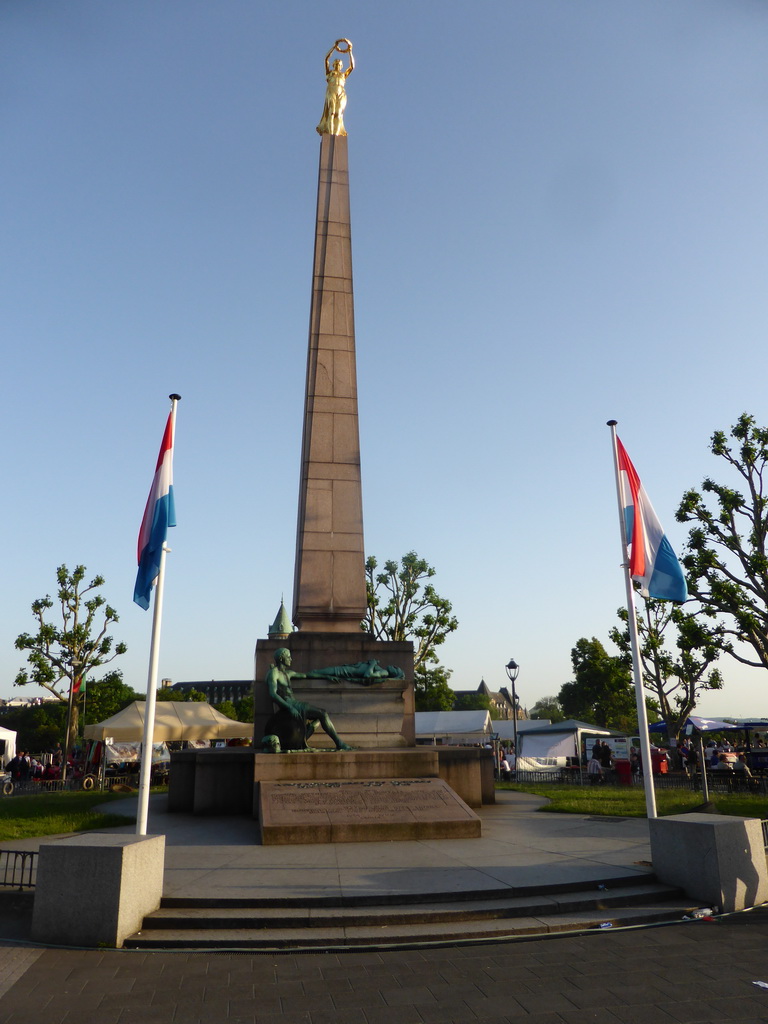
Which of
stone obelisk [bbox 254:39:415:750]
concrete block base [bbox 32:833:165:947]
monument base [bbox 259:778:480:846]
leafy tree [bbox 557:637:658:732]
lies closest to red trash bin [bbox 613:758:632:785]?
stone obelisk [bbox 254:39:415:750]

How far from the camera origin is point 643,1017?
17.1 ft

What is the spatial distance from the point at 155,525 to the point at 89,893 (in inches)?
198

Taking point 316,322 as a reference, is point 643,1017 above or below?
below

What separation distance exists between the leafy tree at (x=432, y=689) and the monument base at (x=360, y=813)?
113 ft

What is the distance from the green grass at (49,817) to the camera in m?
12.6

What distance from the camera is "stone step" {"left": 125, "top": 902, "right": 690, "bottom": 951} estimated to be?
6926 mm

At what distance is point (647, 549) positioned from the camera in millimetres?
11203

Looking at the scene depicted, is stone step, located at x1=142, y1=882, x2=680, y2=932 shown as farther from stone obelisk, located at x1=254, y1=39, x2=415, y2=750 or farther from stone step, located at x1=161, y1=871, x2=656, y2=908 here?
stone obelisk, located at x1=254, y1=39, x2=415, y2=750

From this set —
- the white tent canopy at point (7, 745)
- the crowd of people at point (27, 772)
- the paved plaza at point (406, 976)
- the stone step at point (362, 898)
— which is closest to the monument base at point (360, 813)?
the paved plaza at point (406, 976)

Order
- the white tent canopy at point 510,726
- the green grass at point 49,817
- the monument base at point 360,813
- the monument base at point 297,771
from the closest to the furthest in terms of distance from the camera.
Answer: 1. the monument base at point 360,813
2. the green grass at point 49,817
3. the monument base at point 297,771
4. the white tent canopy at point 510,726

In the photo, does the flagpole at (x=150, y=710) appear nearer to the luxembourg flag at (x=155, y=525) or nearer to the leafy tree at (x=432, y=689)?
the luxembourg flag at (x=155, y=525)

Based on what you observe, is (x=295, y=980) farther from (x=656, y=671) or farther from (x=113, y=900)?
(x=656, y=671)

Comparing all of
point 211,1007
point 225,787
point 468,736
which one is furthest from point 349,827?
point 468,736

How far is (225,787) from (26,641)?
23892 mm
